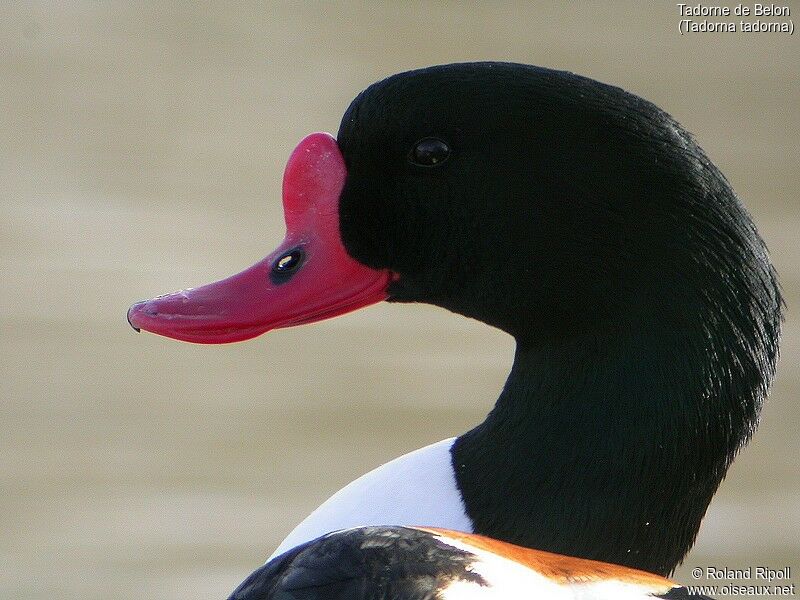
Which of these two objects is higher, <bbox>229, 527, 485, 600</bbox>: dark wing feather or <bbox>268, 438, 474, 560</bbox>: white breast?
<bbox>268, 438, 474, 560</bbox>: white breast

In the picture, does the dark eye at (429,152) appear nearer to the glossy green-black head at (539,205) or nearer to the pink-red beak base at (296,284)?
the glossy green-black head at (539,205)

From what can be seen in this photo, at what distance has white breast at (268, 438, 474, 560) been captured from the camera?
76.1 inches

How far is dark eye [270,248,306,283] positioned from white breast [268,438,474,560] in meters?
0.27

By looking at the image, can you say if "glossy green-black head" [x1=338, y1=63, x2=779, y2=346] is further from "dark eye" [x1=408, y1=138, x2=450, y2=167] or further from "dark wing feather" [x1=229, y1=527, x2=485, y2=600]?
"dark wing feather" [x1=229, y1=527, x2=485, y2=600]

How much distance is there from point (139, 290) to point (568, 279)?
276 cm

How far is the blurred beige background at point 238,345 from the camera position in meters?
3.89

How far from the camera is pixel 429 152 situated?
6.53ft

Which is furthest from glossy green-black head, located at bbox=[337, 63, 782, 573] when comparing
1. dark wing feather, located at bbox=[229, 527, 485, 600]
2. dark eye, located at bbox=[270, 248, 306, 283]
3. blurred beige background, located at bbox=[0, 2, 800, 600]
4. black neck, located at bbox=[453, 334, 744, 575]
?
blurred beige background, located at bbox=[0, 2, 800, 600]

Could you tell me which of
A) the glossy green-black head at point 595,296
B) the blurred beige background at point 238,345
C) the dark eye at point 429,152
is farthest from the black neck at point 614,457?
the blurred beige background at point 238,345

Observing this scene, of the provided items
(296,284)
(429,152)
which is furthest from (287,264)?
(429,152)

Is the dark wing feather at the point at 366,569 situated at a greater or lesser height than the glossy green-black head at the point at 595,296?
lesser

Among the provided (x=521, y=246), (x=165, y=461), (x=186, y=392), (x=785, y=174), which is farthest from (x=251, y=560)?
(x=785, y=174)

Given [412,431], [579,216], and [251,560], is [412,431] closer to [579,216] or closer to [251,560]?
[251,560]

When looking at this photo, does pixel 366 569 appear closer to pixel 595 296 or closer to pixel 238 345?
pixel 595 296
